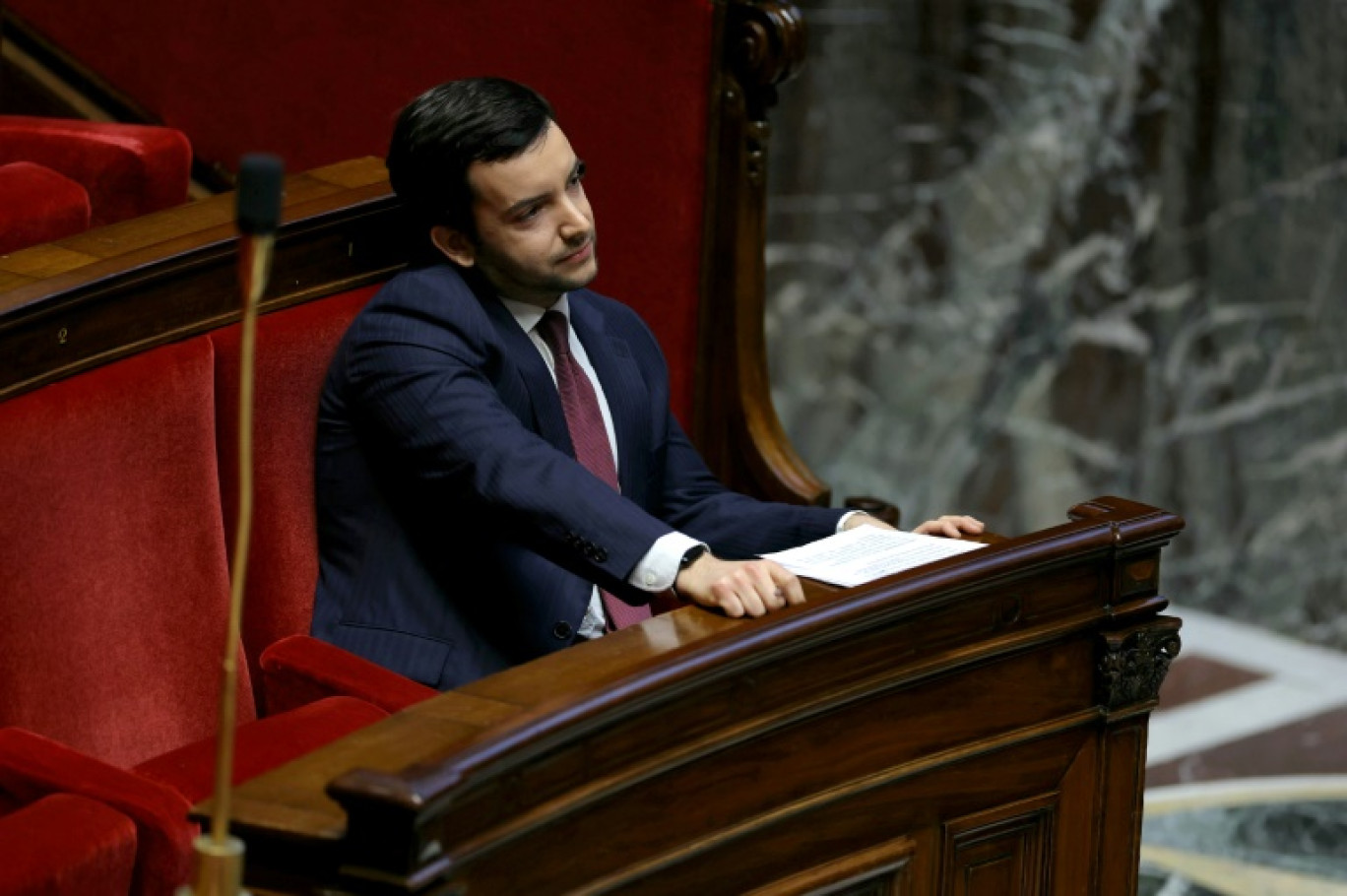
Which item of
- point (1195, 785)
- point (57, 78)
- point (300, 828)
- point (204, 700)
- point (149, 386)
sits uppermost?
point (57, 78)

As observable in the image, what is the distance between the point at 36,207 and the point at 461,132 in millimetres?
408

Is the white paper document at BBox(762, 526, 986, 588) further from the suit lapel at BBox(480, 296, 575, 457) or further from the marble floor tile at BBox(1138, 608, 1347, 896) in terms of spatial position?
the marble floor tile at BBox(1138, 608, 1347, 896)

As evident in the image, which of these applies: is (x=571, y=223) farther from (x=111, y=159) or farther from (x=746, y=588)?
(x=111, y=159)

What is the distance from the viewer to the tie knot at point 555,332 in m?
1.60

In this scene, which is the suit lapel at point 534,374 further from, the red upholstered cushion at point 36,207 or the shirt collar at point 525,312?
the red upholstered cushion at point 36,207

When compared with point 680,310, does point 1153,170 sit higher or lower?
higher

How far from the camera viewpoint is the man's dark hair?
1520mm

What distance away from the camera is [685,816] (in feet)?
3.93

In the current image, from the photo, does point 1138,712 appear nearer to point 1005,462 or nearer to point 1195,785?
point 1195,785

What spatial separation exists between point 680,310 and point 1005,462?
1.15 metres

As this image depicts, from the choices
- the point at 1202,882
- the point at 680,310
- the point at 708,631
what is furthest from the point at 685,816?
the point at 1202,882

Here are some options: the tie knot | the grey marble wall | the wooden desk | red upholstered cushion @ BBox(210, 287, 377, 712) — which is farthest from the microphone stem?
the grey marble wall

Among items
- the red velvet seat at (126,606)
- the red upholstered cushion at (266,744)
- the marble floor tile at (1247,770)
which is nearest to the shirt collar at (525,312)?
the red velvet seat at (126,606)

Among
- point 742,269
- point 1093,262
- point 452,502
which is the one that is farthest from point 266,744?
point 1093,262
